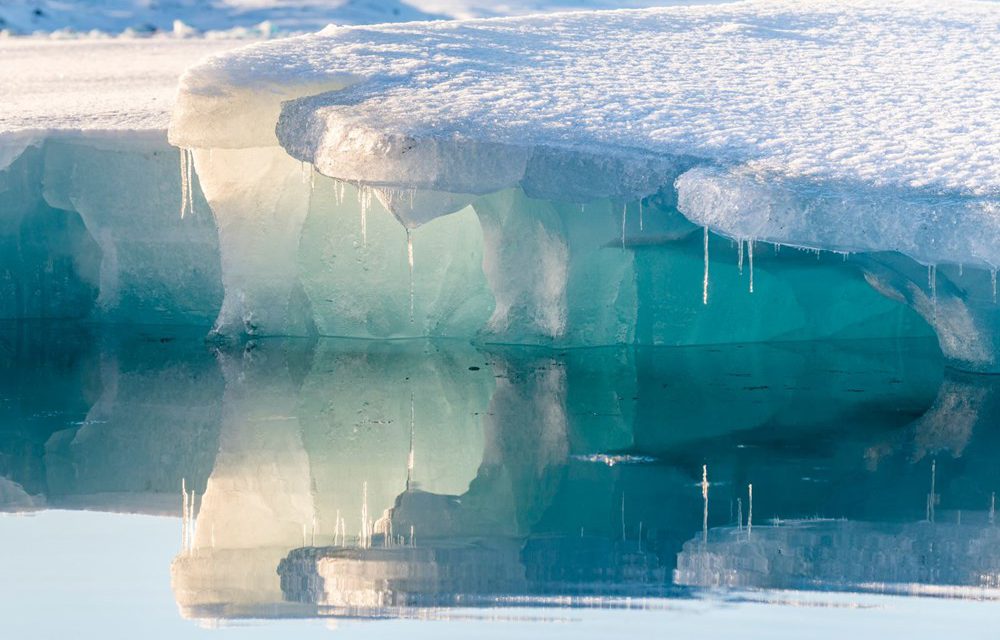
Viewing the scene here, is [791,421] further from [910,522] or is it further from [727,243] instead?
[727,243]

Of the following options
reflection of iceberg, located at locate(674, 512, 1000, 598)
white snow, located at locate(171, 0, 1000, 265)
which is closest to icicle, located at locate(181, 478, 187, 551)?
reflection of iceberg, located at locate(674, 512, 1000, 598)

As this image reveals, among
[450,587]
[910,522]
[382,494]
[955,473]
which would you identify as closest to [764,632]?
[450,587]

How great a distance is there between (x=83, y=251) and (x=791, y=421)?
4644 millimetres

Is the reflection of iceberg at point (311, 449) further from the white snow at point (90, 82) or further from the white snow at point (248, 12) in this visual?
the white snow at point (248, 12)

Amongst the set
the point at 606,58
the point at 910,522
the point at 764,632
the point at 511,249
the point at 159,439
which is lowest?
the point at 764,632

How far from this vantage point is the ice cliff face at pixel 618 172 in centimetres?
597

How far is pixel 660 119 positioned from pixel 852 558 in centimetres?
318

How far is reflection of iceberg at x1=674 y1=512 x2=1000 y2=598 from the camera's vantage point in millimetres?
3396

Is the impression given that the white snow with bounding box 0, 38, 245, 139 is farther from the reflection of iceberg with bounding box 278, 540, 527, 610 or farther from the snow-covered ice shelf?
the reflection of iceberg with bounding box 278, 540, 527, 610

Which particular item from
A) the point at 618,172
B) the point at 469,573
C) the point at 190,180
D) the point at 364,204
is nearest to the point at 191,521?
the point at 469,573

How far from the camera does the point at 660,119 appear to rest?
21.2ft

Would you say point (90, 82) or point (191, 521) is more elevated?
point (90, 82)

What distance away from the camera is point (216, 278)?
8234 millimetres

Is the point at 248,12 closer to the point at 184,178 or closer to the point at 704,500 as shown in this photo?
the point at 184,178
